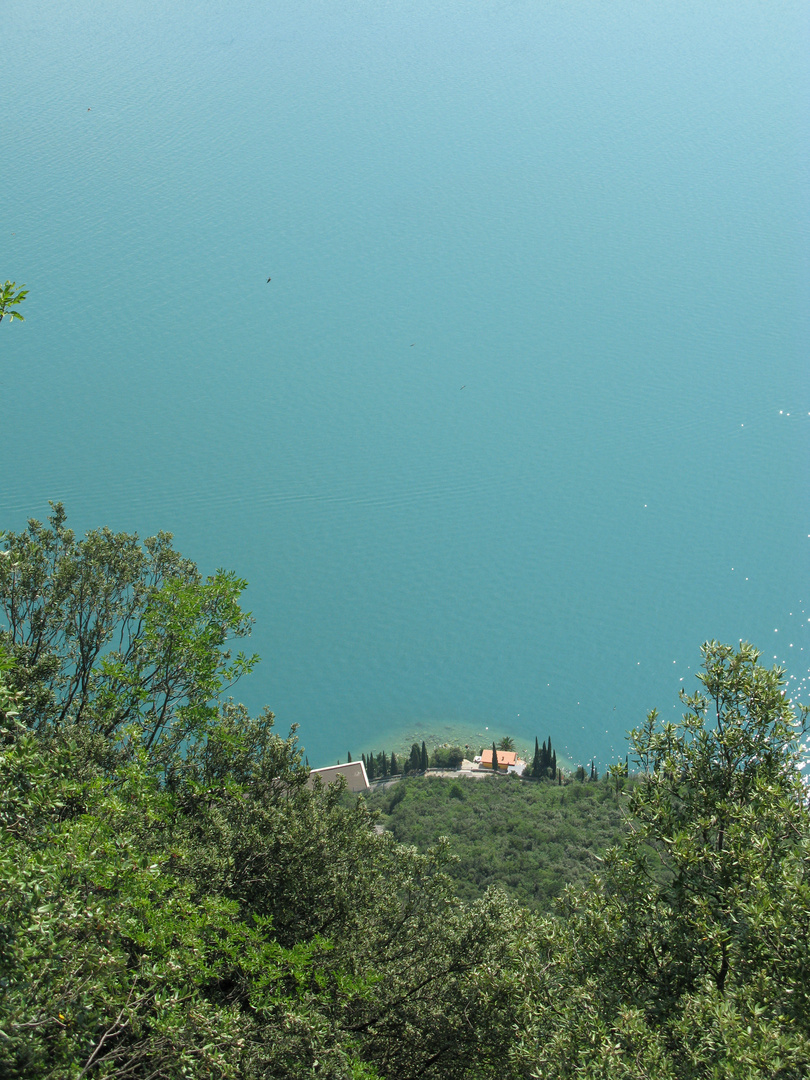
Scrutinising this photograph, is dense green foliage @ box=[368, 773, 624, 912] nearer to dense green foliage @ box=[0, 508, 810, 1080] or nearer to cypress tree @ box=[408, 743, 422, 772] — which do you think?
cypress tree @ box=[408, 743, 422, 772]

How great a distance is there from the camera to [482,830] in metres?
26.3

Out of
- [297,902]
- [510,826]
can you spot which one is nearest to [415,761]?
[510,826]

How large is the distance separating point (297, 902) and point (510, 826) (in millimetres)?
18828

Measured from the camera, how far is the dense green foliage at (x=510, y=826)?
74.9ft

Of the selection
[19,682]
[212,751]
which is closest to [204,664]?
[212,751]

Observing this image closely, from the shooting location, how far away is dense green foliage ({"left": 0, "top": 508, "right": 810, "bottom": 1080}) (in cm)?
509

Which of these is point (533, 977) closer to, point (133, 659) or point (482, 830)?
point (133, 659)

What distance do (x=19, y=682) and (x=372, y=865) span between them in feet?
13.0

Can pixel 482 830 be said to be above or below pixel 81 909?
above

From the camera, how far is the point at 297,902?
8680mm

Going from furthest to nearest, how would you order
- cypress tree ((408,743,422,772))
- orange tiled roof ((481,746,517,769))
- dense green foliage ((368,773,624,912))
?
cypress tree ((408,743,422,772)) < orange tiled roof ((481,746,517,769)) < dense green foliage ((368,773,624,912))

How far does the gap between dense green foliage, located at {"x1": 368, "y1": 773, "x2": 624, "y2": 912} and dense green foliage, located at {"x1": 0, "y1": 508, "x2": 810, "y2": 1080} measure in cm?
1267

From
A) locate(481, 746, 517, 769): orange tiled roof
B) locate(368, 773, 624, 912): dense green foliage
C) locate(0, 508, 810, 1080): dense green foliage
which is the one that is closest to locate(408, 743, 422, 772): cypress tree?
locate(368, 773, 624, 912): dense green foliage

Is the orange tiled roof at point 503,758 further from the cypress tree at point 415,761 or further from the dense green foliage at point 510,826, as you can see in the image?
the cypress tree at point 415,761
